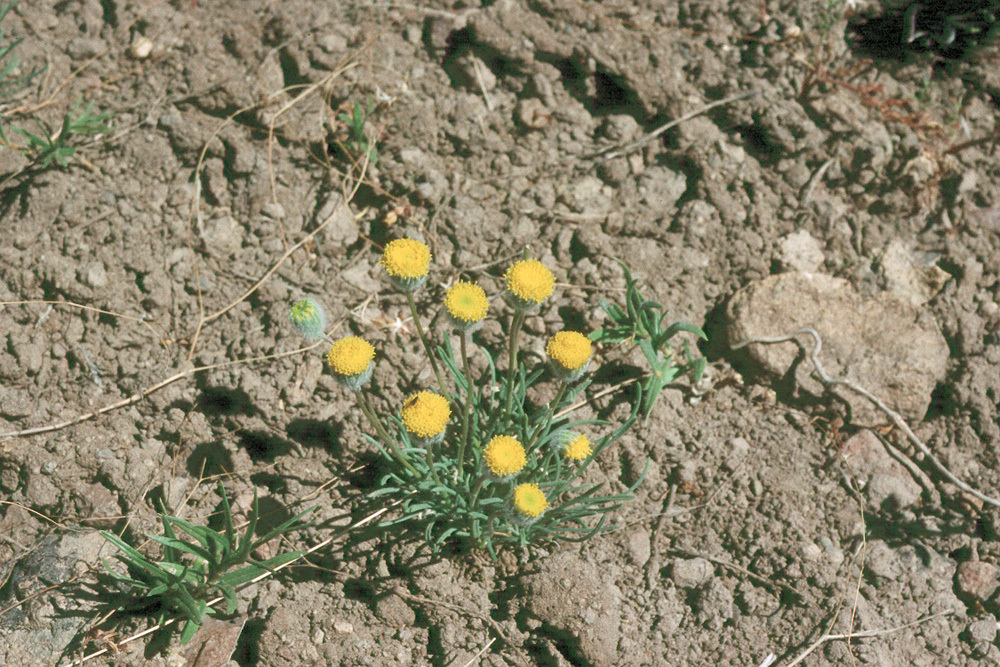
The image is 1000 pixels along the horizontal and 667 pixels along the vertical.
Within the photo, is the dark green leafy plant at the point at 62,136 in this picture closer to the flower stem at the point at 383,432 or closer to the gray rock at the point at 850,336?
the flower stem at the point at 383,432

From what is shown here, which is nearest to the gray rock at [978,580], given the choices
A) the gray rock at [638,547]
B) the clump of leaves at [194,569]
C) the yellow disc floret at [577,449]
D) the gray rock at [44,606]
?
the gray rock at [638,547]

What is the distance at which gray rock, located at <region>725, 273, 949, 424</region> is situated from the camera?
2.94 meters

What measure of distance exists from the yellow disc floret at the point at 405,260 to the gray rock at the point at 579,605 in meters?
1.19

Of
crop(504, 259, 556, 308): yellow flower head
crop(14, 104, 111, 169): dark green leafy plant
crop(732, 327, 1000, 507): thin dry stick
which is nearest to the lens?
crop(504, 259, 556, 308): yellow flower head

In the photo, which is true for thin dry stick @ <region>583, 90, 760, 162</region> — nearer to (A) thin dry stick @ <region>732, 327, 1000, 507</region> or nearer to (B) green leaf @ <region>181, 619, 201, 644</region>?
(A) thin dry stick @ <region>732, 327, 1000, 507</region>

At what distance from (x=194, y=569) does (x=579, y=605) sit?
135cm

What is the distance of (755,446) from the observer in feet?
9.54

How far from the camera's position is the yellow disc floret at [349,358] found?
2.23 m

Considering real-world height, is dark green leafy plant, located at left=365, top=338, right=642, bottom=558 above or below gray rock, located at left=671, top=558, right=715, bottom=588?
above

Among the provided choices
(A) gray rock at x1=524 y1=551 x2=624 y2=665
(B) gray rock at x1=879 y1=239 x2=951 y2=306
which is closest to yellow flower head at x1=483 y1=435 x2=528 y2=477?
(A) gray rock at x1=524 y1=551 x2=624 y2=665

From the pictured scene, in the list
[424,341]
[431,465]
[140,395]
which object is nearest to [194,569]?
[140,395]

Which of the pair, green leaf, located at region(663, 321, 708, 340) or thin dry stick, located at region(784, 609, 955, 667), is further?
green leaf, located at region(663, 321, 708, 340)

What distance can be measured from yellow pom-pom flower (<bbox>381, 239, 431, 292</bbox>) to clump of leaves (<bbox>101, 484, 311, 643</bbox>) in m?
0.82

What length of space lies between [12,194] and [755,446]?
3.25 m
